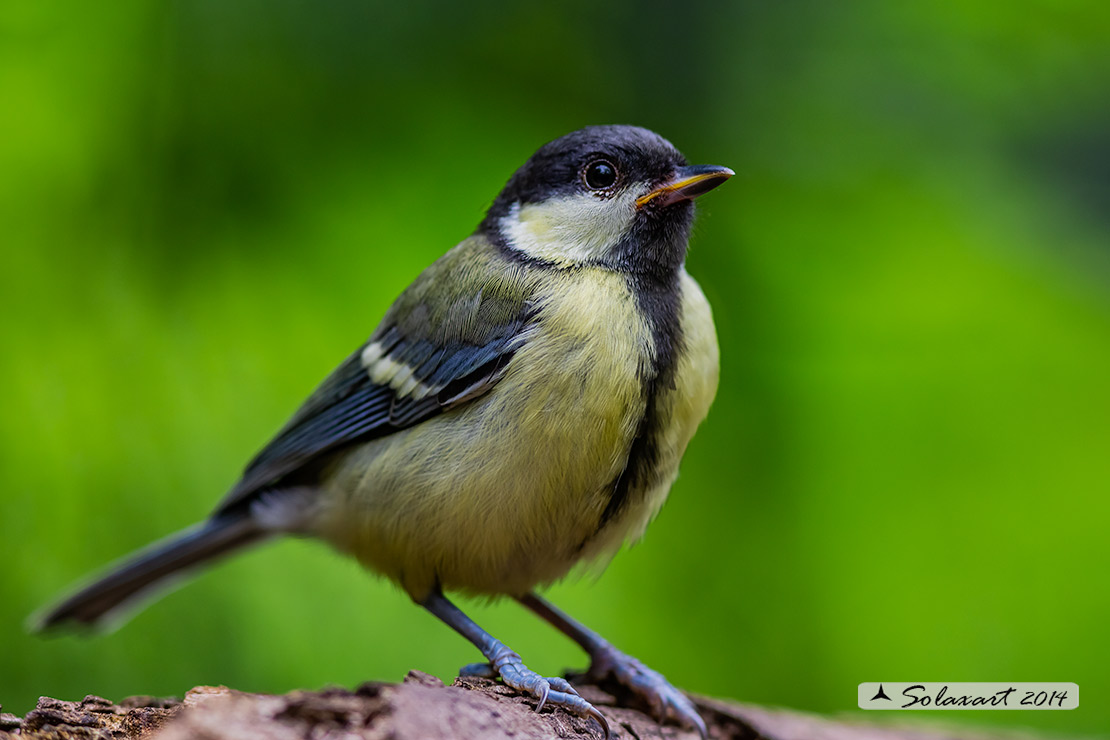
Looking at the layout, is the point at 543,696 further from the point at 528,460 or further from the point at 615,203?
the point at 615,203

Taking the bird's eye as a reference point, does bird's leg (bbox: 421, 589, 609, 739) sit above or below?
below

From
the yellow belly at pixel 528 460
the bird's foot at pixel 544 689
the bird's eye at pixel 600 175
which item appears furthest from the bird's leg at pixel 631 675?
the bird's eye at pixel 600 175

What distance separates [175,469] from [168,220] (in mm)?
874

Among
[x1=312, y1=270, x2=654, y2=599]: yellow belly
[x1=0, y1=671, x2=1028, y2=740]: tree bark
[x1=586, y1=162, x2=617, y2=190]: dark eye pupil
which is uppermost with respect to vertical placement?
[x1=586, y1=162, x2=617, y2=190]: dark eye pupil

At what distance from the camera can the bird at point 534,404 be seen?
2.13 metres

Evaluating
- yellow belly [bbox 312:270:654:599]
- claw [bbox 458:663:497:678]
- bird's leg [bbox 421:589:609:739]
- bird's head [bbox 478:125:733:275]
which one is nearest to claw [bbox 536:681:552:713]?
bird's leg [bbox 421:589:609:739]

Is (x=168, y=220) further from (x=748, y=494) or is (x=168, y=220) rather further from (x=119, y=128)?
(x=748, y=494)

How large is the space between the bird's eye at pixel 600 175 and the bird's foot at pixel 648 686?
4.17ft

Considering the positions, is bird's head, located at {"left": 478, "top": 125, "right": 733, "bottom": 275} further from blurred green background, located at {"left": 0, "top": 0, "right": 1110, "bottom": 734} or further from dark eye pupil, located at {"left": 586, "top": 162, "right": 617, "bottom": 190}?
blurred green background, located at {"left": 0, "top": 0, "right": 1110, "bottom": 734}

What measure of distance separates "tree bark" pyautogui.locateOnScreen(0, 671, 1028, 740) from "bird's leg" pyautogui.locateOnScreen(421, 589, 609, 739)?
3cm

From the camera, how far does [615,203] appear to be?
239cm

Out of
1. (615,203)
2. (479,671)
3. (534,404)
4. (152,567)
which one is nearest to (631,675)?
(479,671)

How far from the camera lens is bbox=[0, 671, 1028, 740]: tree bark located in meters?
1.36

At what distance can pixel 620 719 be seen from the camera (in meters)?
2.14
